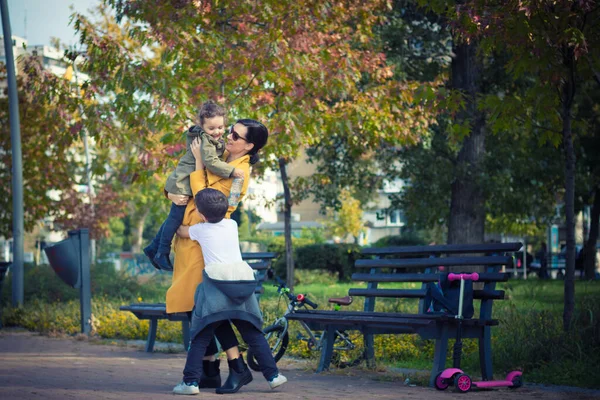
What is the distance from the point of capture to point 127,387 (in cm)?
671

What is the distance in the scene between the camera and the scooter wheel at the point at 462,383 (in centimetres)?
620

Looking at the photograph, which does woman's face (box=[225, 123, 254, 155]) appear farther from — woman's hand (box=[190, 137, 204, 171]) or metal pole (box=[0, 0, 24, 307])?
metal pole (box=[0, 0, 24, 307])

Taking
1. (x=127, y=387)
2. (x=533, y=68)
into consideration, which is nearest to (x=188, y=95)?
(x=533, y=68)

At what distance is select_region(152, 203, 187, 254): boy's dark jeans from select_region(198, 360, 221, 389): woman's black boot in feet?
3.13

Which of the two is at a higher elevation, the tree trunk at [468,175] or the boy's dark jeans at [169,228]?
the tree trunk at [468,175]

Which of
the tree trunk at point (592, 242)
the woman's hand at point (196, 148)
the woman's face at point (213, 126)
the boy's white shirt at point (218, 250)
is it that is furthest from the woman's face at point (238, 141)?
the tree trunk at point (592, 242)

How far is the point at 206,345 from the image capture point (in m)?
6.13

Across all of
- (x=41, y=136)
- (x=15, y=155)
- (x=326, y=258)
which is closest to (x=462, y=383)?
(x=15, y=155)

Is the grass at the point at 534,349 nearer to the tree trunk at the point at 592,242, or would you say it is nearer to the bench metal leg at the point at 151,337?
the bench metal leg at the point at 151,337

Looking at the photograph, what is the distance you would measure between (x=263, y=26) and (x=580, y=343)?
783 cm

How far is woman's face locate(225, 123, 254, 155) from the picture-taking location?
6.43 meters

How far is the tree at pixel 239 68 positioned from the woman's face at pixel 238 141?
19.7 feet

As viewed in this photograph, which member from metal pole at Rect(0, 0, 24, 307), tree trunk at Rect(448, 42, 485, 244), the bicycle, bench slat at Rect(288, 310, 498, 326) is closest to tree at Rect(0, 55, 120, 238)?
metal pole at Rect(0, 0, 24, 307)

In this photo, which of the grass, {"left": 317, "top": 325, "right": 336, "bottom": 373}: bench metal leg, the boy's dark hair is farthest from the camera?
{"left": 317, "top": 325, "right": 336, "bottom": 373}: bench metal leg
